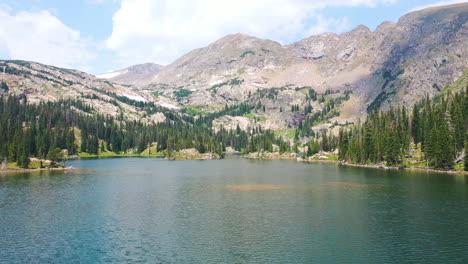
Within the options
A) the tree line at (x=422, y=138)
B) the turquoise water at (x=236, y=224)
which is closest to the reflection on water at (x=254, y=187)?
the turquoise water at (x=236, y=224)

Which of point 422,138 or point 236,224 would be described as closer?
point 236,224

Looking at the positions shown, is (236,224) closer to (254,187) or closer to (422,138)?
(254,187)

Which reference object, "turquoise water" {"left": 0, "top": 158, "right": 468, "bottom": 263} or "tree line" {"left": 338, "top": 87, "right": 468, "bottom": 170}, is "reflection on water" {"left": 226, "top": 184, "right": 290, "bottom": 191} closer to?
"turquoise water" {"left": 0, "top": 158, "right": 468, "bottom": 263}

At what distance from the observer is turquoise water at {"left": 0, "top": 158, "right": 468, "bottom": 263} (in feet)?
139

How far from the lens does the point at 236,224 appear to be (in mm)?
56656

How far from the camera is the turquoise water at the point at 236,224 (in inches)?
1666

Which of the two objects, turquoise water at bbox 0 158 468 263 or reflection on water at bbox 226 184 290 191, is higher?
reflection on water at bbox 226 184 290 191

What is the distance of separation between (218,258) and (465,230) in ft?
119

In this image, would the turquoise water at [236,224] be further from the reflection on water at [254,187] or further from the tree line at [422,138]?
the tree line at [422,138]

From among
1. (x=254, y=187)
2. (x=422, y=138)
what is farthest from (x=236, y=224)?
(x=422, y=138)

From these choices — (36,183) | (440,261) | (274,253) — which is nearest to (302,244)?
(274,253)

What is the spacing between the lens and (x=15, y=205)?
7131 centimetres

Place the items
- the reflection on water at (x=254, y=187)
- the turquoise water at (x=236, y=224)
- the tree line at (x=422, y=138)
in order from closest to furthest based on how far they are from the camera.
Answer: the turquoise water at (x=236, y=224)
the reflection on water at (x=254, y=187)
the tree line at (x=422, y=138)

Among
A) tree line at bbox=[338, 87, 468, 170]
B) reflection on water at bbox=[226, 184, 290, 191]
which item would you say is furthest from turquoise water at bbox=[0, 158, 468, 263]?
tree line at bbox=[338, 87, 468, 170]
